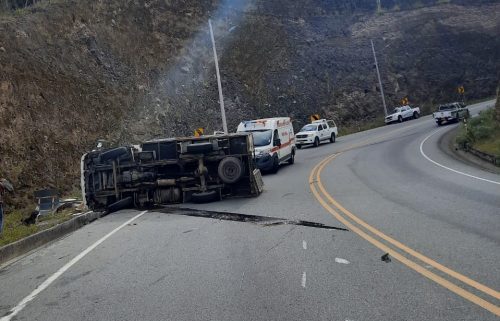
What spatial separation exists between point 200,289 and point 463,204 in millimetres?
7314

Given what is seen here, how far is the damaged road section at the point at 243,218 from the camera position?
32.9 ft

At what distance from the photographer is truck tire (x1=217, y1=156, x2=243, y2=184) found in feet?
48.6

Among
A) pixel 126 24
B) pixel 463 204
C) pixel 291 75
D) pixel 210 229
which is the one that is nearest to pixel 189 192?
pixel 210 229

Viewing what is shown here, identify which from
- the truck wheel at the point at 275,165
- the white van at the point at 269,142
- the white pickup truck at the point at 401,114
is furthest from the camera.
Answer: the white pickup truck at the point at 401,114

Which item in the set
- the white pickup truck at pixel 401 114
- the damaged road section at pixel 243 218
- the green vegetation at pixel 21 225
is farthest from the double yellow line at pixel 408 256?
the white pickup truck at pixel 401 114

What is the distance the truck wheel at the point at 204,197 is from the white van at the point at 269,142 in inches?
293

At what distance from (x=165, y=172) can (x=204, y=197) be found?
1.44m

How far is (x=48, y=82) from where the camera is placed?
25.8 metres

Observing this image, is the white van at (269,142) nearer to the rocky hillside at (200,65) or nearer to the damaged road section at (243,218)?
the rocky hillside at (200,65)

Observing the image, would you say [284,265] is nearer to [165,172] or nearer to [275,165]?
[165,172]

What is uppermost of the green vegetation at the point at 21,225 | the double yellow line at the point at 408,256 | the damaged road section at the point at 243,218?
the green vegetation at the point at 21,225

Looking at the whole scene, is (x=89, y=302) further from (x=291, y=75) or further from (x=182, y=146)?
(x=291, y=75)

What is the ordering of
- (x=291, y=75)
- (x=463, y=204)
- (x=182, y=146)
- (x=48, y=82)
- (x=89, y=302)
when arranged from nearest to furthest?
(x=89, y=302)
(x=463, y=204)
(x=182, y=146)
(x=48, y=82)
(x=291, y=75)

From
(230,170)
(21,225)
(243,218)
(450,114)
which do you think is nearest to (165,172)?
(230,170)
